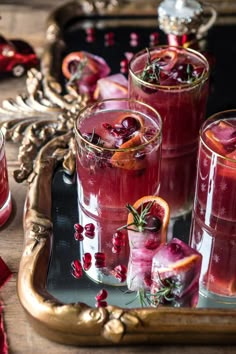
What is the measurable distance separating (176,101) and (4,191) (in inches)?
11.9

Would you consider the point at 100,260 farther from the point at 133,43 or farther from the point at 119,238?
the point at 133,43

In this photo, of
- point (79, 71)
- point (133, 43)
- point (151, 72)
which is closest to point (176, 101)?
point (151, 72)

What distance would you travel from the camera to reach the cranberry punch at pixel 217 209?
985 mm

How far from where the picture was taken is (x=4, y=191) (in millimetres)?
1079

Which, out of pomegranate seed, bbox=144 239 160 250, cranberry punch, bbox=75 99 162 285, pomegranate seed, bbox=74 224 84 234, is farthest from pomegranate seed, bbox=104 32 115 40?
pomegranate seed, bbox=144 239 160 250

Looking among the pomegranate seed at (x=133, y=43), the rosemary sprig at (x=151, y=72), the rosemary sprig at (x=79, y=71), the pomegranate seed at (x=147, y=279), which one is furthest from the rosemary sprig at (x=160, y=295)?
the pomegranate seed at (x=133, y=43)

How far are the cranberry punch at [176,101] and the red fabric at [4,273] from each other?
0.27 m

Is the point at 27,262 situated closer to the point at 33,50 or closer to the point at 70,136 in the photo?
the point at 70,136

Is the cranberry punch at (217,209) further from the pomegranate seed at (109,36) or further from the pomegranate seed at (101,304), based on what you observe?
the pomegranate seed at (109,36)

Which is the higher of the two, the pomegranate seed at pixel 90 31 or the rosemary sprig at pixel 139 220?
the pomegranate seed at pixel 90 31

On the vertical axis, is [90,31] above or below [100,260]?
above

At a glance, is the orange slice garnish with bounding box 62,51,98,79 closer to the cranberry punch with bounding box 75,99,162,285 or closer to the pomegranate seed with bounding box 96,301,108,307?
the cranberry punch with bounding box 75,99,162,285

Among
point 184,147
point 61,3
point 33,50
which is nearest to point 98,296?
point 184,147

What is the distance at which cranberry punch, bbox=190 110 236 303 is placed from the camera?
0.98m
